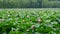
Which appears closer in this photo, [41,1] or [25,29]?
[25,29]

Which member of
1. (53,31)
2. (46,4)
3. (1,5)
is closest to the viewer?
(53,31)

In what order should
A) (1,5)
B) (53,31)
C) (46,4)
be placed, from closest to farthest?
(53,31), (1,5), (46,4)

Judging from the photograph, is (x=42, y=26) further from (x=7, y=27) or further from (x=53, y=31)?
(x=7, y=27)

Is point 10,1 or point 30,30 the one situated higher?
point 30,30

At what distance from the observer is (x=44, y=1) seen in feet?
44.0

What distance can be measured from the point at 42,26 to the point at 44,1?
1225cm

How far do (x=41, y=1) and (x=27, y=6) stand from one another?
1265 millimetres

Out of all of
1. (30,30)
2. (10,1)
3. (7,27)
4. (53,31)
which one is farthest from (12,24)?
(10,1)

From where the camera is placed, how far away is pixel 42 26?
1.27 m

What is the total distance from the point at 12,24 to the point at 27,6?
456 inches

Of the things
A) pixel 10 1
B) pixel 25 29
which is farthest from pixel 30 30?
pixel 10 1

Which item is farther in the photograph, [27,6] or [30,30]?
→ [27,6]

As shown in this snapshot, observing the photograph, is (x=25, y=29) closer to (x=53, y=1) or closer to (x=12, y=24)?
(x=12, y=24)

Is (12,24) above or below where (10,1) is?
above
